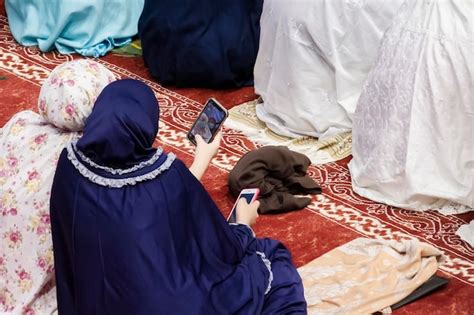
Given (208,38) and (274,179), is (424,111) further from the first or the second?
(208,38)

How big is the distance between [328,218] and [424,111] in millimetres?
560

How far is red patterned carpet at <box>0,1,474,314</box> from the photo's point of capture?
3436 millimetres

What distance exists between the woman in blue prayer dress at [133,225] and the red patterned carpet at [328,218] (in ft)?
2.85

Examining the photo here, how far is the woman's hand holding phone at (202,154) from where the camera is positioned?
311 cm

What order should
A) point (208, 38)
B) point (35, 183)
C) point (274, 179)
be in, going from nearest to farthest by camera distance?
point (35, 183) → point (274, 179) → point (208, 38)

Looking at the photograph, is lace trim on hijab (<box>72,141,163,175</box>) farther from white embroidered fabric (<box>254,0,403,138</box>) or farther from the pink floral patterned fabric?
white embroidered fabric (<box>254,0,403,138</box>)

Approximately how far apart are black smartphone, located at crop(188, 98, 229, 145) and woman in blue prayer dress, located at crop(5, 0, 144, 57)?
2299 millimetres

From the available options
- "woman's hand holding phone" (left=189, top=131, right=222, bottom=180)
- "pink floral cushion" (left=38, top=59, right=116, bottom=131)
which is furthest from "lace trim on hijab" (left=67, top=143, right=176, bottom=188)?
"woman's hand holding phone" (left=189, top=131, right=222, bottom=180)

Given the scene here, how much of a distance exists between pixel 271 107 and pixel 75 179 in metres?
2.08

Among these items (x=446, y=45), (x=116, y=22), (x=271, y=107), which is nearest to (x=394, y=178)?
(x=446, y=45)

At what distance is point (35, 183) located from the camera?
9.68ft

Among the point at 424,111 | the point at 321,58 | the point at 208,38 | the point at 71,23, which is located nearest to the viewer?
the point at 424,111

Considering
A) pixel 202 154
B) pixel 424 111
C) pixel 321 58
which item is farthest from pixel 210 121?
pixel 321 58

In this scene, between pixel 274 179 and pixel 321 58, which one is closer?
pixel 274 179
